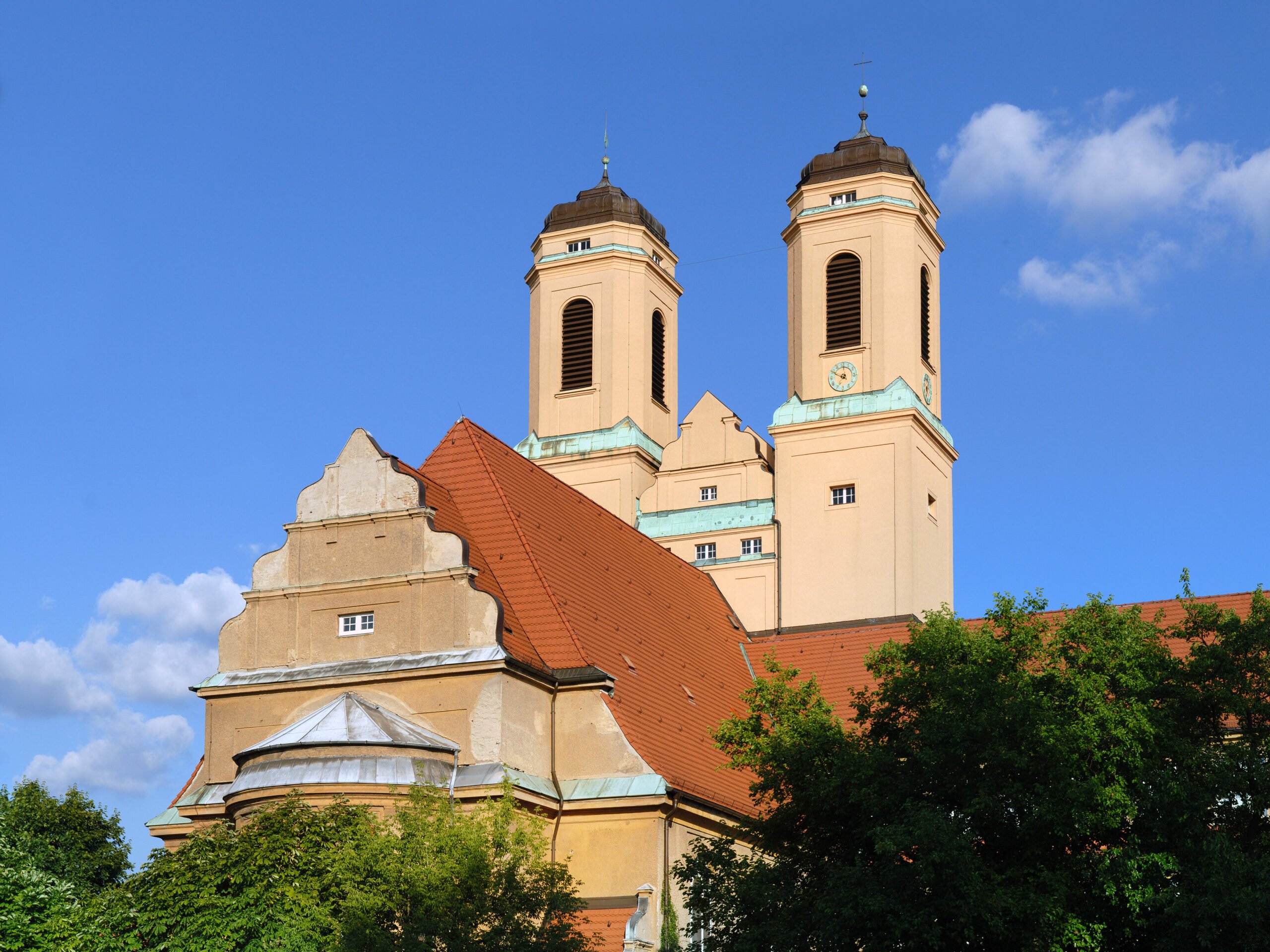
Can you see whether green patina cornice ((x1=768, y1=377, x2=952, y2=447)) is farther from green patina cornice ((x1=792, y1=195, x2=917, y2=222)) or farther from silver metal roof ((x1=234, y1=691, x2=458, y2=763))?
silver metal roof ((x1=234, y1=691, x2=458, y2=763))

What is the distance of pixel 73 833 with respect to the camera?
43594 mm

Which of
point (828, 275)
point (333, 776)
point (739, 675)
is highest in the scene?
point (828, 275)

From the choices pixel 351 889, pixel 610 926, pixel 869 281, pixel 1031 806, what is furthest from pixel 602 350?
pixel 1031 806

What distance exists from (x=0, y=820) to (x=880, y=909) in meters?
18.8

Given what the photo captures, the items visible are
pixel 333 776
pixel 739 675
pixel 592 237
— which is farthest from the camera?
pixel 592 237

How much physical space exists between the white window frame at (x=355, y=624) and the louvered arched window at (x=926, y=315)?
2074 cm

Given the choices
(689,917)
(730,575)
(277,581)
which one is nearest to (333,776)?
(277,581)

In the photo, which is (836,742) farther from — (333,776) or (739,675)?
(739,675)

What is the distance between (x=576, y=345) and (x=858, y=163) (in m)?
9.66

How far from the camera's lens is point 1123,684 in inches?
962

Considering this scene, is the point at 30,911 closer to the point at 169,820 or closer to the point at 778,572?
the point at 169,820

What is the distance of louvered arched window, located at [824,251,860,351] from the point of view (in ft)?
155

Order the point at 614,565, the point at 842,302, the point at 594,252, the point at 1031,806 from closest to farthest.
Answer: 1. the point at 1031,806
2. the point at 614,565
3. the point at 842,302
4. the point at 594,252

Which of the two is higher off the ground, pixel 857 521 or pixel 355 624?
pixel 857 521
